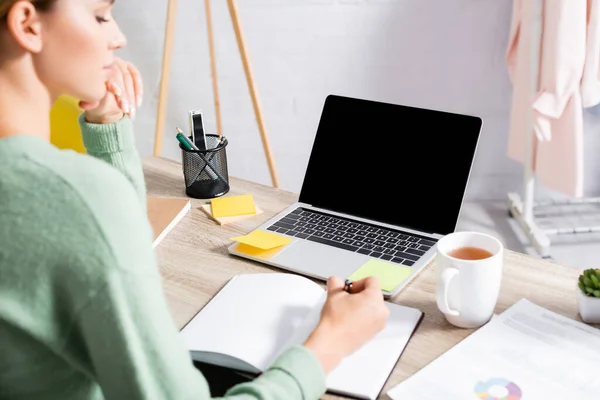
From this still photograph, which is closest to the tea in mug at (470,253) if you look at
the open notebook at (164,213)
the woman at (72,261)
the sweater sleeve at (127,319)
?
the woman at (72,261)

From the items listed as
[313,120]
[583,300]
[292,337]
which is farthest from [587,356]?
[313,120]

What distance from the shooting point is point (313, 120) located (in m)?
2.59

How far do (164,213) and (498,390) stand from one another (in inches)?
28.7

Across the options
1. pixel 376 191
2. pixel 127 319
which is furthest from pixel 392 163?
pixel 127 319

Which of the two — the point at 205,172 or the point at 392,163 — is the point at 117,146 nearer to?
the point at 205,172

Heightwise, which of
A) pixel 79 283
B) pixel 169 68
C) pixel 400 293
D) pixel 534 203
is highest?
pixel 79 283

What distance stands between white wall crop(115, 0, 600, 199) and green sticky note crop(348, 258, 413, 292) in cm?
156

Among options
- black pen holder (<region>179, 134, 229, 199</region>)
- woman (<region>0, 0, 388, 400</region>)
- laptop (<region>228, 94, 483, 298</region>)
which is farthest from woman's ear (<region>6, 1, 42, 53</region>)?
black pen holder (<region>179, 134, 229, 199</region>)

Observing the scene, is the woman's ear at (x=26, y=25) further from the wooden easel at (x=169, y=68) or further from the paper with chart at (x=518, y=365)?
the wooden easel at (x=169, y=68)

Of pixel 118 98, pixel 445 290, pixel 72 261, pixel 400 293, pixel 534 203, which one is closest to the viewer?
pixel 72 261

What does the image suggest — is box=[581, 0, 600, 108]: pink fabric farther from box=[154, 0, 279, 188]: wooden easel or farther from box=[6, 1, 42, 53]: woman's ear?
box=[6, 1, 42, 53]: woman's ear

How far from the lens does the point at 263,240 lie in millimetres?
1136

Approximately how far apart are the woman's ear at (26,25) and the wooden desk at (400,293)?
0.43m

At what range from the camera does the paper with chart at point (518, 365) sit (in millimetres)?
761
